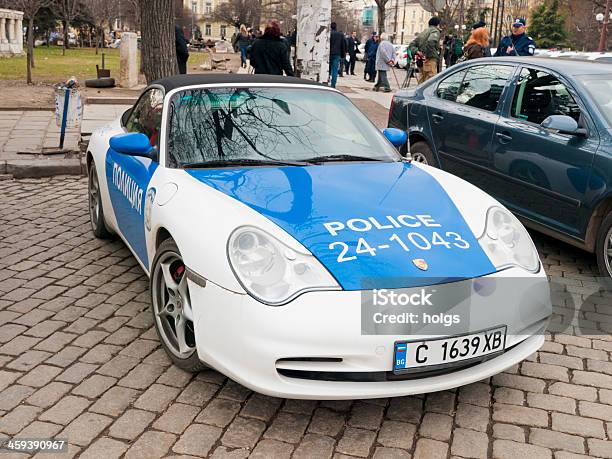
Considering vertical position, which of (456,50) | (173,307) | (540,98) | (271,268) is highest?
(456,50)

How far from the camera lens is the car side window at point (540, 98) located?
5.53m

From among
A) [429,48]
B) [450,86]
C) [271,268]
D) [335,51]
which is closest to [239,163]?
[271,268]

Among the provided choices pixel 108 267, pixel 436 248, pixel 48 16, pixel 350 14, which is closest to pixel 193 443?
pixel 436 248

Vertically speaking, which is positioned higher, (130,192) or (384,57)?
(384,57)

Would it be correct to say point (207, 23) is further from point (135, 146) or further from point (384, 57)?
point (135, 146)

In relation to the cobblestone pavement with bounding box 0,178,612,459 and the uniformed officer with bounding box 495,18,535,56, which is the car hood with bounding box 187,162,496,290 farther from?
the uniformed officer with bounding box 495,18,535,56

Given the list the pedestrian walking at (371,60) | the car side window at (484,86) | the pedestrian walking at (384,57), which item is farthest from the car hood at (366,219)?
the pedestrian walking at (371,60)

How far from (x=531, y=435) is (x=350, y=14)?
363 ft

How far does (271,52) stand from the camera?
10.7m

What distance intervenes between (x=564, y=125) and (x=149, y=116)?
302 cm

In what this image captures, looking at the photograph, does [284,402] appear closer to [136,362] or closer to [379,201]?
[136,362]

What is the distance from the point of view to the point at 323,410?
3.29 meters

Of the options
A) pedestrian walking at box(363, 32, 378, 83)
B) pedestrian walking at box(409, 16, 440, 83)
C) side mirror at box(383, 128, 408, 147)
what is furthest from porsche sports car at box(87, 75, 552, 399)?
pedestrian walking at box(363, 32, 378, 83)

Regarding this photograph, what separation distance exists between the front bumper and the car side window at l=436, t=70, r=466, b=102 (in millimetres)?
4098
